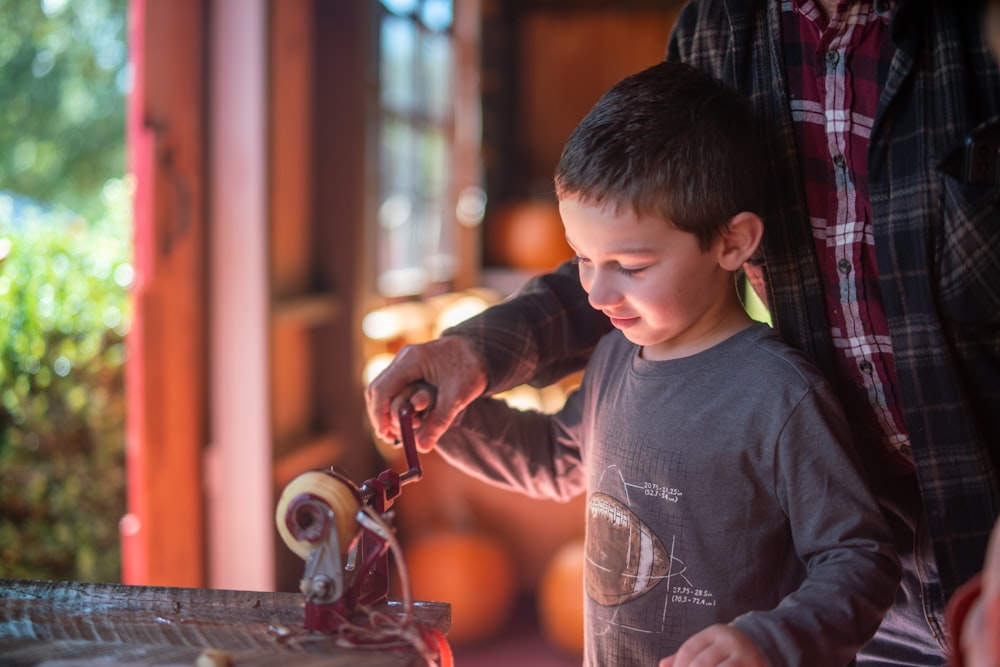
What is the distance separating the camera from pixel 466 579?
125 inches

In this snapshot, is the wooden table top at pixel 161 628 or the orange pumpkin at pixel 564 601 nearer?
the wooden table top at pixel 161 628

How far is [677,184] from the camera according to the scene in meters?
1.12

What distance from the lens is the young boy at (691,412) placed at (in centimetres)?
107

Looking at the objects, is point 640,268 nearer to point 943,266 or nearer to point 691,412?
point 691,412

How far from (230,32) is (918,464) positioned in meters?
2.02

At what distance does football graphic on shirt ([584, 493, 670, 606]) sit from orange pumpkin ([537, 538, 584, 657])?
1893mm

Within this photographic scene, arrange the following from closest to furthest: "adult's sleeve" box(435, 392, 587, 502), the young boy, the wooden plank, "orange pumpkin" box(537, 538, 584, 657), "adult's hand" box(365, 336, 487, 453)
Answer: the young boy < "adult's hand" box(365, 336, 487, 453) < "adult's sleeve" box(435, 392, 587, 502) < the wooden plank < "orange pumpkin" box(537, 538, 584, 657)

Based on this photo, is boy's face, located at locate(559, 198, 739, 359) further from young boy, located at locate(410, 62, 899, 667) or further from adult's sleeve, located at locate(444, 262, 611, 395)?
adult's sleeve, located at locate(444, 262, 611, 395)

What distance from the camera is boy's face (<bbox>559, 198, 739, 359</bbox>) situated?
1.11 metres

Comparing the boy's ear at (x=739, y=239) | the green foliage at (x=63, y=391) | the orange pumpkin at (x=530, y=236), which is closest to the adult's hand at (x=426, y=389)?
the boy's ear at (x=739, y=239)

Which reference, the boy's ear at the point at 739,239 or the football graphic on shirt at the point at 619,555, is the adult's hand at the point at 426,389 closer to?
the football graphic on shirt at the point at 619,555

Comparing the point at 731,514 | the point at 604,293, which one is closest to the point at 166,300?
the point at 604,293

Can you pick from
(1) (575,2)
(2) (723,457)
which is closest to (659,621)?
(2) (723,457)

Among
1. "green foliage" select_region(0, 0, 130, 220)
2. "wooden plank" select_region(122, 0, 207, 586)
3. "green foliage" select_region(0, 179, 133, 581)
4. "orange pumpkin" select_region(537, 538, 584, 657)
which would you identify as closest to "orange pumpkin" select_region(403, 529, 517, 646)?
"orange pumpkin" select_region(537, 538, 584, 657)
